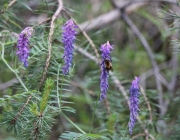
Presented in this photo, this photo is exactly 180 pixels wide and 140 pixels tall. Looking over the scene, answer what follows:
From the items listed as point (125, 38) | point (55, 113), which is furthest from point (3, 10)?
point (125, 38)

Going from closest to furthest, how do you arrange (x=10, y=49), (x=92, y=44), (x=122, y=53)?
1. (x=10, y=49)
2. (x=92, y=44)
3. (x=122, y=53)

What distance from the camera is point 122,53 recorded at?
8.71ft

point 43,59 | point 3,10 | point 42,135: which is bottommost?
point 42,135

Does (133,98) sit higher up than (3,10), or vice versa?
(3,10)

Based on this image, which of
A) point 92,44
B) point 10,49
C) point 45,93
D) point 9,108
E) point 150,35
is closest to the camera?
point 45,93

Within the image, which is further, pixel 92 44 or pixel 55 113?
pixel 92 44

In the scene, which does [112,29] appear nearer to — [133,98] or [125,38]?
[125,38]

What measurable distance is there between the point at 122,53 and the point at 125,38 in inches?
14.6

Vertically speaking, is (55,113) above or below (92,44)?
below

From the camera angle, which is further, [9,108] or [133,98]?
[9,108]

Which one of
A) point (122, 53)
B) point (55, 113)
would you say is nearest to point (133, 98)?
point (55, 113)

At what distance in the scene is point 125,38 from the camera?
9.82ft

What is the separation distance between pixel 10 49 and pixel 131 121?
429mm

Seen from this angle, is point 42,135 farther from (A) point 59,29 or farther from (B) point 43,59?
(A) point 59,29
